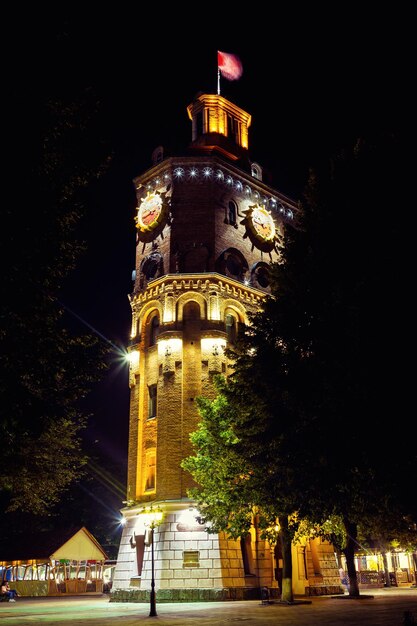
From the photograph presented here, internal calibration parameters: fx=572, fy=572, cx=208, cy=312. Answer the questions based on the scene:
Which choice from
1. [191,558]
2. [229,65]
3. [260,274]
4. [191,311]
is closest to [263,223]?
[260,274]

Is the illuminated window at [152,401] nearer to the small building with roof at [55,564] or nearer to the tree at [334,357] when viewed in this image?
the small building with roof at [55,564]

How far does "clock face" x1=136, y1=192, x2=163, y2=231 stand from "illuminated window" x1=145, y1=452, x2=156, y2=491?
1681 cm

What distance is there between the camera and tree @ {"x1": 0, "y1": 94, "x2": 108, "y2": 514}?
13.4m

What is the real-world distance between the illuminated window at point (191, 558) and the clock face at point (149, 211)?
22.8 m

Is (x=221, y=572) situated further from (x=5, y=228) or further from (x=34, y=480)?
(x=5, y=228)

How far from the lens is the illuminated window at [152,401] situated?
124 feet

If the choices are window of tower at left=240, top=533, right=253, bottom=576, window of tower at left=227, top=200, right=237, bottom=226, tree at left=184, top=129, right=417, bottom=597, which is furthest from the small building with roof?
tree at left=184, top=129, right=417, bottom=597

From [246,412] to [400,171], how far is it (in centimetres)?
982

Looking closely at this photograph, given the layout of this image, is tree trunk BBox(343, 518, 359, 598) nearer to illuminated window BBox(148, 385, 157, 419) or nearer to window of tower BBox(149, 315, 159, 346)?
illuminated window BBox(148, 385, 157, 419)

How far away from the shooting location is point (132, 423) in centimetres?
3866

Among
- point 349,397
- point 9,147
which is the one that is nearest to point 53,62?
point 9,147

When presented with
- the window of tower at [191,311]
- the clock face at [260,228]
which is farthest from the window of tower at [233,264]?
the window of tower at [191,311]

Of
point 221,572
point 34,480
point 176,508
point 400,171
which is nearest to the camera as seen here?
point 400,171

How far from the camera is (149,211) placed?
43.4m
